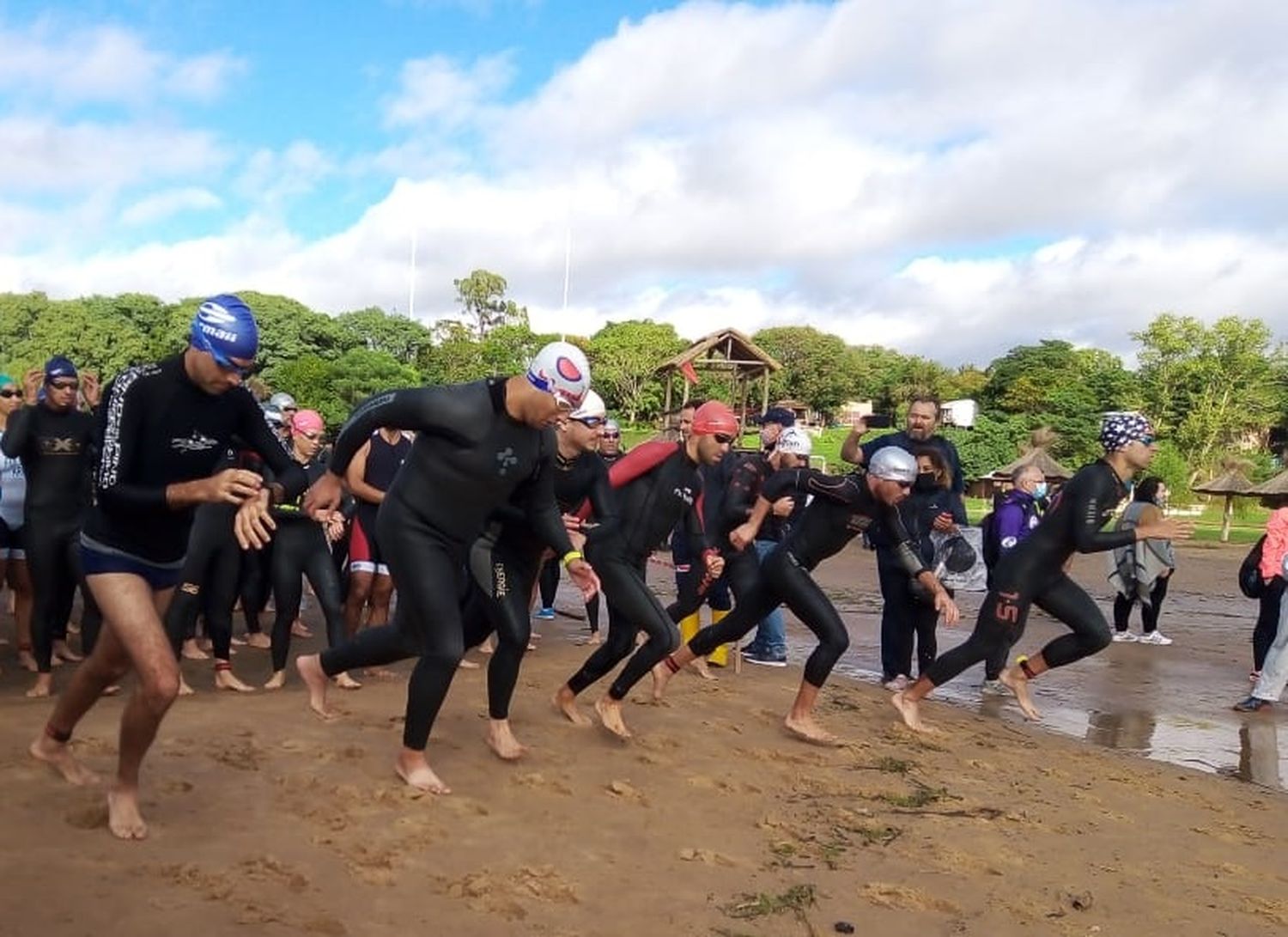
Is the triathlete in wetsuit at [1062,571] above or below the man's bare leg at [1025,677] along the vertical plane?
above

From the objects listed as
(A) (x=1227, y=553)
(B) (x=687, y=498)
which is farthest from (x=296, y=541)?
(A) (x=1227, y=553)

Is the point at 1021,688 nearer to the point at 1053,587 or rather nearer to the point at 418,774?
the point at 1053,587

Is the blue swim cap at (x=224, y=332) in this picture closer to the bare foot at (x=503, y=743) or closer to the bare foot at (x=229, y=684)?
the bare foot at (x=503, y=743)

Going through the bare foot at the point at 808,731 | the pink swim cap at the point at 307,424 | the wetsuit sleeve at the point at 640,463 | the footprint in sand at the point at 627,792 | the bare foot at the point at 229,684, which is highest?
the pink swim cap at the point at 307,424

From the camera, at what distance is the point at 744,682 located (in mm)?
8367

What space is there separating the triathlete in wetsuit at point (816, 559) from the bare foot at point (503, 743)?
177 cm

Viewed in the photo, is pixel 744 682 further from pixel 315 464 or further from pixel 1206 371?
pixel 1206 371

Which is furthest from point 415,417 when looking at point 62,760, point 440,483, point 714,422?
point 714,422

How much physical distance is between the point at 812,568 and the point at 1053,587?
5.64ft

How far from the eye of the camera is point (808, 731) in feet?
21.7

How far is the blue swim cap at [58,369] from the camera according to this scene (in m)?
6.44

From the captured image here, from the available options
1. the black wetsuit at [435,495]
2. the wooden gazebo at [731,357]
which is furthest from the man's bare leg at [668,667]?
the wooden gazebo at [731,357]

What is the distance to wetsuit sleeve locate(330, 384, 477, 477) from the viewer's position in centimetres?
489

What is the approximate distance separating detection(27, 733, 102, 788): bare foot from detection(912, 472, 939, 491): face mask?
19.9 feet
